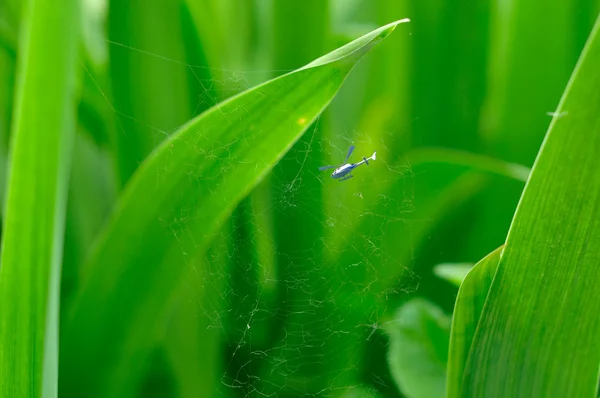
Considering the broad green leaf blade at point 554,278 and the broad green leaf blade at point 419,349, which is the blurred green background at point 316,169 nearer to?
the broad green leaf blade at point 419,349

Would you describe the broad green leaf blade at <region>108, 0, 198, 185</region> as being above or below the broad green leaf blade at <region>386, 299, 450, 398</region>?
above

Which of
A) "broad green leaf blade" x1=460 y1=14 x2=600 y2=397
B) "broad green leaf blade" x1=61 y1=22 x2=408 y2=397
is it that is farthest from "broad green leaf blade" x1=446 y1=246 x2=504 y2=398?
"broad green leaf blade" x1=61 y1=22 x2=408 y2=397

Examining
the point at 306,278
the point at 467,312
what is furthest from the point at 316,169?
the point at 467,312

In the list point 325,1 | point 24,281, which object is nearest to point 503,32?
point 325,1

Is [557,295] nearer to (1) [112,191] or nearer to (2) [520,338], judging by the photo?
(2) [520,338]

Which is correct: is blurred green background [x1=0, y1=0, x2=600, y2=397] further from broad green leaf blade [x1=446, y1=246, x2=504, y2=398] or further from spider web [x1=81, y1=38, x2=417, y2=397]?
broad green leaf blade [x1=446, y1=246, x2=504, y2=398]

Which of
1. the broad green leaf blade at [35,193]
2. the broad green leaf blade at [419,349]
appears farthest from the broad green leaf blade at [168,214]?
the broad green leaf blade at [419,349]
